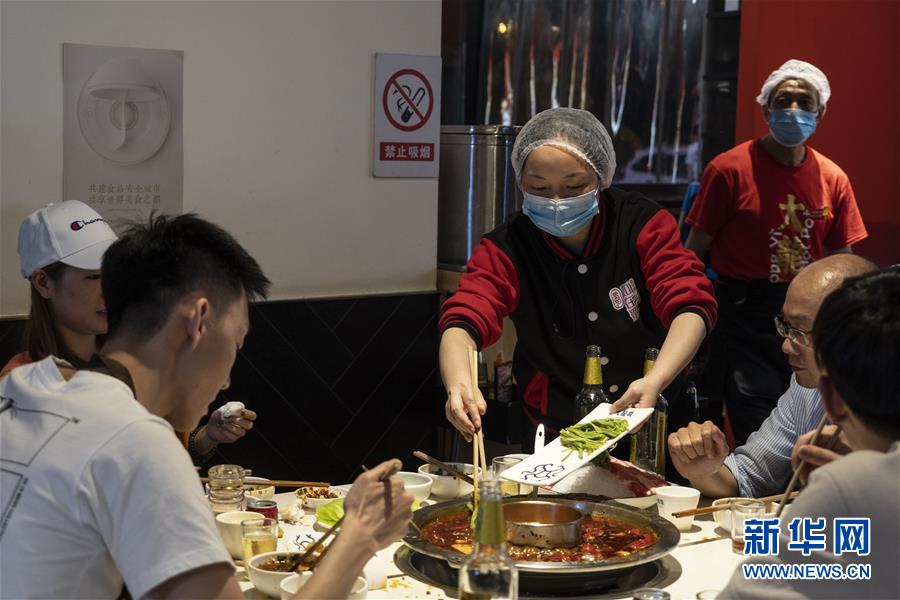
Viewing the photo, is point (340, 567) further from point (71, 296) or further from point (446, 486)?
point (71, 296)

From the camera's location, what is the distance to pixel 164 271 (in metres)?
1.74

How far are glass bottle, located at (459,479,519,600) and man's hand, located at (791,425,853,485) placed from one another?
56 cm

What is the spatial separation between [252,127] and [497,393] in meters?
1.52

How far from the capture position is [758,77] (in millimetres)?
5523

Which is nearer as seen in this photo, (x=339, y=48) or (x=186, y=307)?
(x=186, y=307)

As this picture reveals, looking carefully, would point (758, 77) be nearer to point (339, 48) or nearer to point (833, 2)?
point (833, 2)

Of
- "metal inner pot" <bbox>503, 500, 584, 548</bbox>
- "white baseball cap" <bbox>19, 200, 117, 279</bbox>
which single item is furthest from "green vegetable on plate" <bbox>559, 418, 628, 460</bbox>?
"white baseball cap" <bbox>19, 200, 117, 279</bbox>

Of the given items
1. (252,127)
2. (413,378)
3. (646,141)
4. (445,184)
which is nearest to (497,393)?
(413,378)

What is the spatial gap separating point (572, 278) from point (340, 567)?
1681 mm

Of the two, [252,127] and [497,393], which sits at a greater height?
[252,127]

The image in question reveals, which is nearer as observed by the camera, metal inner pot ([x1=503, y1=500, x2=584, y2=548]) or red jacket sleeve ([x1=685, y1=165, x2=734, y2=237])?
metal inner pot ([x1=503, y1=500, x2=584, y2=548])

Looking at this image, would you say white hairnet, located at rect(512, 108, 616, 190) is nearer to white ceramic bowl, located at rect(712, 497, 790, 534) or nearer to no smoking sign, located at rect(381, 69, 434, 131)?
white ceramic bowl, located at rect(712, 497, 790, 534)

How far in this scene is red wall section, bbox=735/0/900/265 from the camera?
5070 mm

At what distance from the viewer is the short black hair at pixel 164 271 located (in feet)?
5.70
